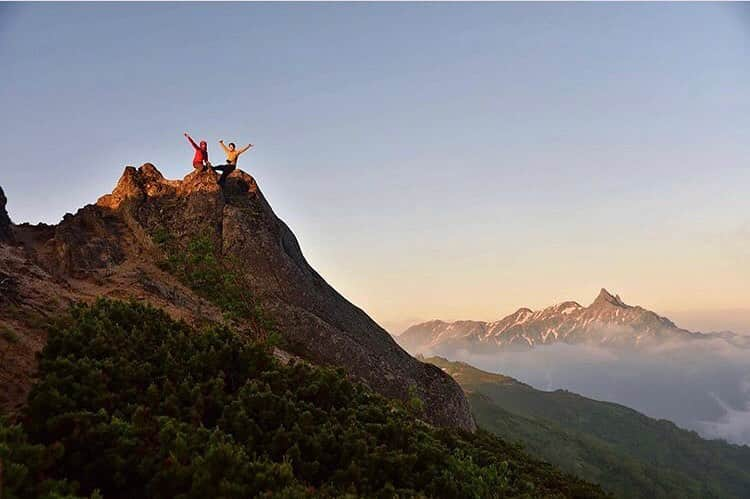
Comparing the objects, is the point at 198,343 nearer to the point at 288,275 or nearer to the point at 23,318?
the point at 23,318

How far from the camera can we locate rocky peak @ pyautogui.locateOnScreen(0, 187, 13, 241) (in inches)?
1140

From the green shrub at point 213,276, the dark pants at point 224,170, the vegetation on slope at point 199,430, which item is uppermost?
the dark pants at point 224,170

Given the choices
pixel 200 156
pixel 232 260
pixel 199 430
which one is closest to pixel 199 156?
pixel 200 156

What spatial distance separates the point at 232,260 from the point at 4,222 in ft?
45.2

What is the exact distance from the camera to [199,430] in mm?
12383

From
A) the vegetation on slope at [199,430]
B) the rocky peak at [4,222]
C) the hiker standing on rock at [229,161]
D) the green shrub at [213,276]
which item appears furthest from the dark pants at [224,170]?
the vegetation on slope at [199,430]

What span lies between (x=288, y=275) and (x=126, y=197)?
14723 millimetres

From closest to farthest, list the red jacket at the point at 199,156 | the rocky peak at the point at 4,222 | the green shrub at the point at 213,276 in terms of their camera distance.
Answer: the rocky peak at the point at 4,222 < the green shrub at the point at 213,276 < the red jacket at the point at 199,156

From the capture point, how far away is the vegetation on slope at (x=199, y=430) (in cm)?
1081

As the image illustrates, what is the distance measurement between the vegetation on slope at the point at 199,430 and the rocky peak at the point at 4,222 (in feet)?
48.7

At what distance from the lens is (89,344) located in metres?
15.6

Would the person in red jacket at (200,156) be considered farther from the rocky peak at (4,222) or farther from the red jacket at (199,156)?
the rocky peak at (4,222)

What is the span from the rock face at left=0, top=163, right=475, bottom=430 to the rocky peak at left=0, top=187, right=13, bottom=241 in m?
1.39

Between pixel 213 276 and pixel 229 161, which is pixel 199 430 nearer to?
pixel 213 276
